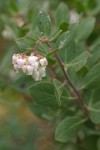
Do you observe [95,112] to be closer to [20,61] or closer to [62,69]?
[62,69]

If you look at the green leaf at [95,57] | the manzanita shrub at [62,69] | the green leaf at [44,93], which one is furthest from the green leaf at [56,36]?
the green leaf at [95,57]

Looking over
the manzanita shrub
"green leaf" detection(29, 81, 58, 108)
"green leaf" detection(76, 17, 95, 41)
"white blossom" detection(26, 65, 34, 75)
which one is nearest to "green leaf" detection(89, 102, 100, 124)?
the manzanita shrub

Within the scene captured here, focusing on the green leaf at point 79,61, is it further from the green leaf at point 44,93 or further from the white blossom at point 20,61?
the white blossom at point 20,61

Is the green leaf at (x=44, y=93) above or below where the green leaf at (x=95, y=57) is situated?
below

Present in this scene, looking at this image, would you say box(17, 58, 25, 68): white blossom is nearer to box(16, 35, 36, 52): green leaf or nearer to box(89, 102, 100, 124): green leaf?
box(16, 35, 36, 52): green leaf

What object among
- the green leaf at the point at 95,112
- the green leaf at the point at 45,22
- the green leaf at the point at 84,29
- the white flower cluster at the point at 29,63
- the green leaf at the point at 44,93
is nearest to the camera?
the white flower cluster at the point at 29,63

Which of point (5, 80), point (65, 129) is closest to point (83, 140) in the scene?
point (65, 129)

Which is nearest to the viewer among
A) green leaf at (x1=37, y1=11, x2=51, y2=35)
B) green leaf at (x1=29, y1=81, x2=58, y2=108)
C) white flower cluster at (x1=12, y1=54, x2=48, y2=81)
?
white flower cluster at (x1=12, y1=54, x2=48, y2=81)

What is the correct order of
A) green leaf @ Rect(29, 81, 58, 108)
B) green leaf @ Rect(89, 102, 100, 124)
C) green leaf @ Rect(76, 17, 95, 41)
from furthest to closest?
green leaf @ Rect(76, 17, 95, 41) → green leaf @ Rect(89, 102, 100, 124) → green leaf @ Rect(29, 81, 58, 108)
